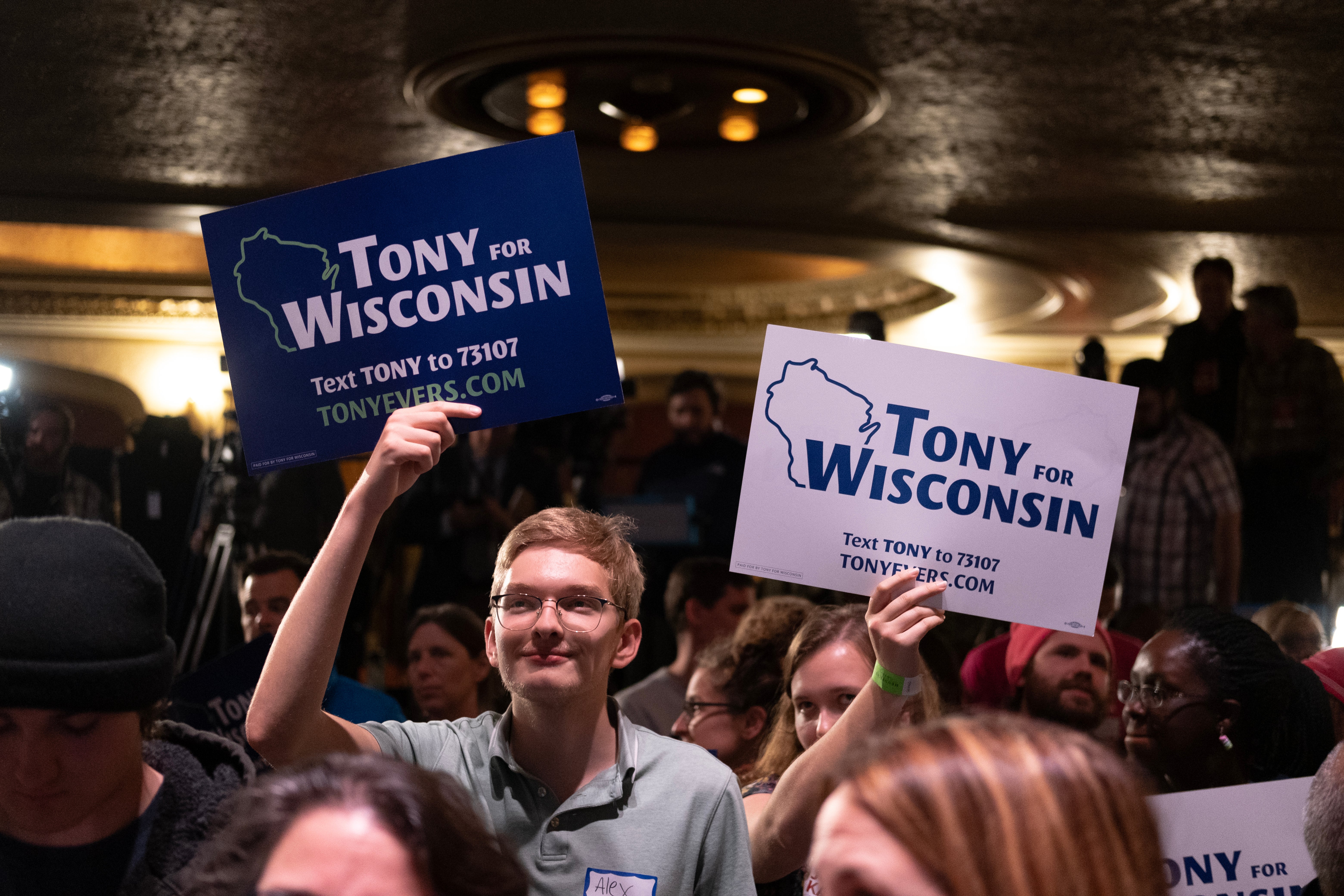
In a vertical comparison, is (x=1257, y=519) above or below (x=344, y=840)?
above

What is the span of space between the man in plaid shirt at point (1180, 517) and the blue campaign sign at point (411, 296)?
4187mm

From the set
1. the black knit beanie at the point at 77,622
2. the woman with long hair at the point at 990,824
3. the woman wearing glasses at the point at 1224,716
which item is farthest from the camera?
the woman wearing glasses at the point at 1224,716

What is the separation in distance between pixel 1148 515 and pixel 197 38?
4.19 meters

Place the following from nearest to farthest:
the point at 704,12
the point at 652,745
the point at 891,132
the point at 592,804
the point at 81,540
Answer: the point at 81,540
the point at 592,804
the point at 652,745
the point at 704,12
the point at 891,132

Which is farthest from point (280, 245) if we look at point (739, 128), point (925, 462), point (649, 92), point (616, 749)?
point (739, 128)

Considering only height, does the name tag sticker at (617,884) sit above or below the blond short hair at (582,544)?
below

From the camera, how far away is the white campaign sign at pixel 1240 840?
206cm

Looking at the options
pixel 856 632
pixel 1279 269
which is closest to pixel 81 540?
pixel 856 632

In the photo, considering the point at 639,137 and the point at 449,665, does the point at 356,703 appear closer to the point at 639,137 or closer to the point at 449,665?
the point at 449,665

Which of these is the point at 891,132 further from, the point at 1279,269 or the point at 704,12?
the point at 1279,269

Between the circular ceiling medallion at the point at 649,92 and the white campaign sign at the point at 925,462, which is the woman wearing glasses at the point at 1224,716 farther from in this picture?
the circular ceiling medallion at the point at 649,92

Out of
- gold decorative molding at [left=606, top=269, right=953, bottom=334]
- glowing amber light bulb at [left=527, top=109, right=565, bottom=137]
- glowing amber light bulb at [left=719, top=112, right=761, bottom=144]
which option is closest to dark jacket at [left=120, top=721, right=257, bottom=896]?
glowing amber light bulb at [left=527, top=109, right=565, bottom=137]

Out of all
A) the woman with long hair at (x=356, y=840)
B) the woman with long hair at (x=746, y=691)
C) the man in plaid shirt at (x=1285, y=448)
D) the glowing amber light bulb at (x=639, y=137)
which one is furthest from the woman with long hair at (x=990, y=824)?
the man in plaid shirt at (x=1285, y=448)

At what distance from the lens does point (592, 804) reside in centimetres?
174
